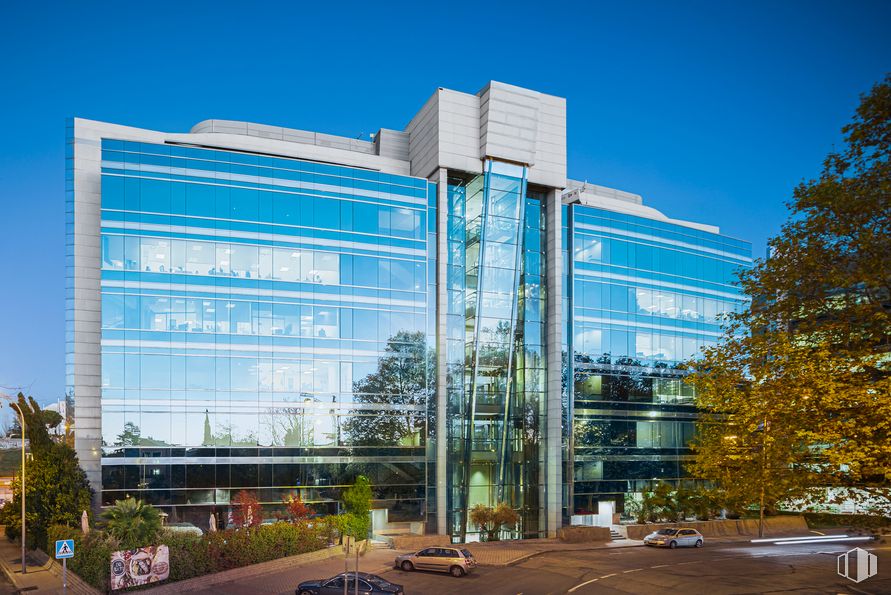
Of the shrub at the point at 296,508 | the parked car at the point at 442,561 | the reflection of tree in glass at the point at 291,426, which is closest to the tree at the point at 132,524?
the shrub at the point at 296,508

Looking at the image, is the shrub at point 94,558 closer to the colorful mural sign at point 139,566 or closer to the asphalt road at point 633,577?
the colorful mural sign at point 139,566

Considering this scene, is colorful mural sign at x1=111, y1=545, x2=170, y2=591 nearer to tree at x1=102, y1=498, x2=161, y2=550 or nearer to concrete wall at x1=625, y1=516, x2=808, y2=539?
tree at x1=102, y1=498, x2=161, y2=550

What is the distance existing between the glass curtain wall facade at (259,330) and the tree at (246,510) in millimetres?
974

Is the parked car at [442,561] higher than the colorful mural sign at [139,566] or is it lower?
lower

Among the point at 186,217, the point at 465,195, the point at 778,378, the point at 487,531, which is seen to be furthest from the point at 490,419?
the point at 778,378

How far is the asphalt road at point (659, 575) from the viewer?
29.5 meters

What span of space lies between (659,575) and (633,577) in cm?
157

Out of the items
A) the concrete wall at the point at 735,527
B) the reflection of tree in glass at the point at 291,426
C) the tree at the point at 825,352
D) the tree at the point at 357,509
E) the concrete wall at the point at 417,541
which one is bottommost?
the concrete wall at the point at 735,527

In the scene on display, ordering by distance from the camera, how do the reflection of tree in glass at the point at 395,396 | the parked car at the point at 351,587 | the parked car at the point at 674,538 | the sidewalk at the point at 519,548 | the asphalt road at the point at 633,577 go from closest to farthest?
the parked car at the point at 351,587 → the asphalt road at the point at 633,577 → the sidewalk at the point at 519,548 → the parked car at the point at 674,538 → the reflection of tree in glass at the point at 395,396

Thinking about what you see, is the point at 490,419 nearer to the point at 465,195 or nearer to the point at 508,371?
the point at 508,371

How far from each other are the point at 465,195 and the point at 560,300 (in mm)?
10254

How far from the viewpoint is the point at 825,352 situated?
56.7ft

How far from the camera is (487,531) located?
153 ft

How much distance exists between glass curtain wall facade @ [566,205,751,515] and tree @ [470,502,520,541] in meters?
6.22
